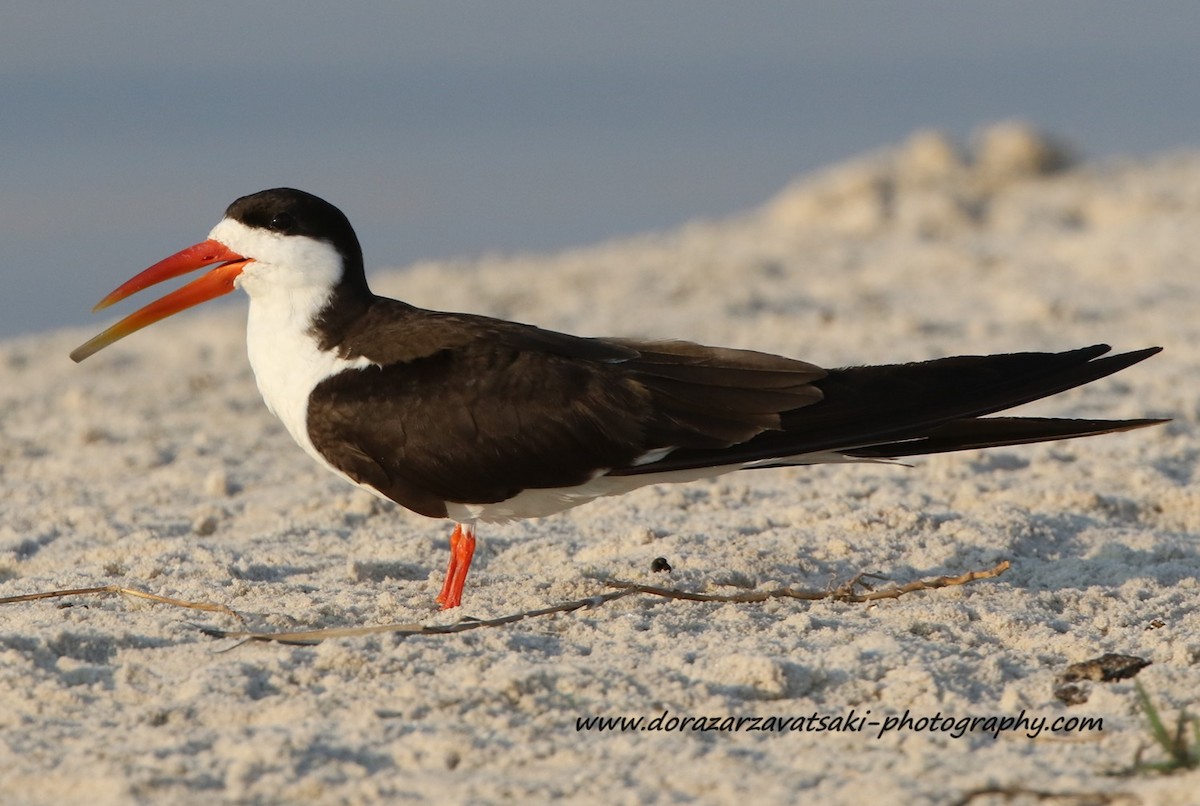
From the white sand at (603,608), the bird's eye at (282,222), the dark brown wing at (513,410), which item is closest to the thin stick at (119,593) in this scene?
the white sand at (603,608)

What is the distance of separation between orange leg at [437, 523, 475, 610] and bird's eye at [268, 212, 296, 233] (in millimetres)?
1045

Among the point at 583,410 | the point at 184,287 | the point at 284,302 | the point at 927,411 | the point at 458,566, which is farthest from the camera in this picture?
the point at 184,287

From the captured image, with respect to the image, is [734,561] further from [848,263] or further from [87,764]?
[848,263]

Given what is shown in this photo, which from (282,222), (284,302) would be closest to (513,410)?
(284,302)

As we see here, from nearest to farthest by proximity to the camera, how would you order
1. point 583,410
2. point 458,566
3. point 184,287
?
1. point 583,410
2. point 458,566
3. point 184,287

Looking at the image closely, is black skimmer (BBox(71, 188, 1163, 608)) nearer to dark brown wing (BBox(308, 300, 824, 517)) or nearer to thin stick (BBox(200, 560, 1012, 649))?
dark brown wing (BBox(308, 300, 824, 517))

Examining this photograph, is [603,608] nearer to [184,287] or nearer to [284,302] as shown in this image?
[284,302]

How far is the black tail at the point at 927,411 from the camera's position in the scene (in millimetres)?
4066

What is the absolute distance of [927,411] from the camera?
408 centimetres

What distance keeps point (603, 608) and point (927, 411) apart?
104 centimetres

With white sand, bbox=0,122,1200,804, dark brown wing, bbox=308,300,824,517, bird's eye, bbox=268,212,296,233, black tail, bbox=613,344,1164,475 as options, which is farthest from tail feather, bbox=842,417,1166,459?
bird's eye, bbox=268,212,296,233

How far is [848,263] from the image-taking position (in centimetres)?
1084

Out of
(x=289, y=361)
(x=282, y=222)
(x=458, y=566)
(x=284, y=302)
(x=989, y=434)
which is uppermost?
(x=282, y=222)

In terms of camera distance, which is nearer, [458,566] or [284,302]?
[458,566]
